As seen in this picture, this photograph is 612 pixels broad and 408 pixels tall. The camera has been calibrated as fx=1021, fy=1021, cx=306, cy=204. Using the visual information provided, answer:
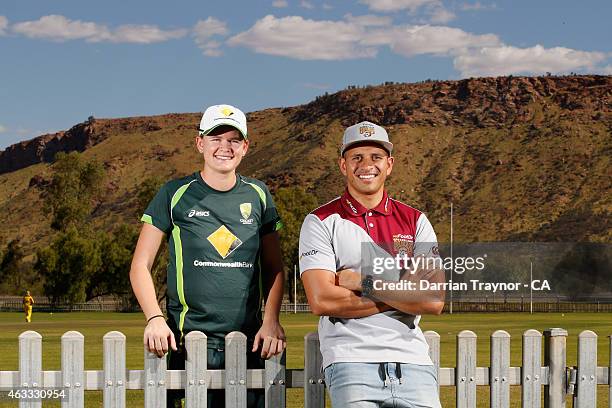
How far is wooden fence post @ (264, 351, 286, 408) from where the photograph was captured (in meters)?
6.71

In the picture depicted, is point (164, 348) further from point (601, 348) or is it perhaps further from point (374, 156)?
point (601, 348)

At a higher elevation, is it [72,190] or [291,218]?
[72,190]

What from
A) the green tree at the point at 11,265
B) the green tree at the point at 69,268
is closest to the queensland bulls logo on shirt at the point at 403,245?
the green tree at the point at 69,268

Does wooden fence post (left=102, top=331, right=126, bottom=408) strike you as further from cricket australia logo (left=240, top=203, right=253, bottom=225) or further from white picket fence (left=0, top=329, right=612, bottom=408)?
cricket australia logo (left=240, top=203, right=253, bottom=225)

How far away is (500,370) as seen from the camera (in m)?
7.08

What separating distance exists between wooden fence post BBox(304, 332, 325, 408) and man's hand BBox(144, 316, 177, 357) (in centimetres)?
89

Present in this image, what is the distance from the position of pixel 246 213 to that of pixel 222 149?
46 cm

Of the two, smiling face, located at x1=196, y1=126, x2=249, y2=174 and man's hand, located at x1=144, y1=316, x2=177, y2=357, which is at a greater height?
smiling face, located at x1=196, y1=126, x2=249, y2=174

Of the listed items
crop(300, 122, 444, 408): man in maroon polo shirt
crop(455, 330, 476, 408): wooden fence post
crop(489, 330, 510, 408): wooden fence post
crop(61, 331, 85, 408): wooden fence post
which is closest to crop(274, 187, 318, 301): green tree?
crop(489, 330, 510, 408): wooden fence post

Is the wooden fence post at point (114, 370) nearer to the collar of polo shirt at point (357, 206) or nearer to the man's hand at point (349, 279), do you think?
the man's hand at point (349, 279)

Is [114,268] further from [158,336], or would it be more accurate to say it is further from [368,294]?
[368,294]

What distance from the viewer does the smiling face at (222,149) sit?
263 inches

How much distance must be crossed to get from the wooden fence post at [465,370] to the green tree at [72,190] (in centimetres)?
9953

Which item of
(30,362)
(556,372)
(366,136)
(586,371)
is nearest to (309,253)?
(366,136)
